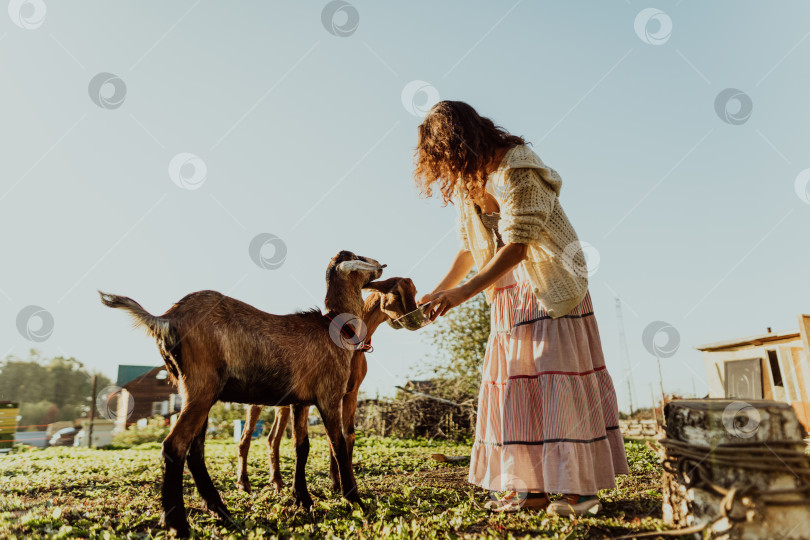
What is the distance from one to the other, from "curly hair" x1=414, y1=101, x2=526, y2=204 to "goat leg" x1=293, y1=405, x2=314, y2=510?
227 centimetres

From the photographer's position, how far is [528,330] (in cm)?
375

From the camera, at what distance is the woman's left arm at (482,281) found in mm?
3391

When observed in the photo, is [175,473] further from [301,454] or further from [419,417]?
[419,417]

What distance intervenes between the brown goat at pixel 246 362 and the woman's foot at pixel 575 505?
1.63 metres

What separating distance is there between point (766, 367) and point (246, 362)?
49.6 feet

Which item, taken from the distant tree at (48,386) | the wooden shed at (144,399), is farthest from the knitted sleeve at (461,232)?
the distant tree at (48,386)

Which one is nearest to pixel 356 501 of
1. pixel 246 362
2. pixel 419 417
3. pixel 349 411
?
pixel 349 411

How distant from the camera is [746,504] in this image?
6.15 ft

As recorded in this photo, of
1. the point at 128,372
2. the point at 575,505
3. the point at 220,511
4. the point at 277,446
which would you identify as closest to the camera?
the point at 575,505

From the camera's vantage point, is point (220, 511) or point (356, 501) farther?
point (356, 501)

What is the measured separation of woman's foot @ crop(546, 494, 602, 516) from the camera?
3195 mm

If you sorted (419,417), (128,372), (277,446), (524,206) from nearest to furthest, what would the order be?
(524,206) < (277,446) < (419,417) < (128,372)

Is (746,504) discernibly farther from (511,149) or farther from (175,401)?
(175,401)
